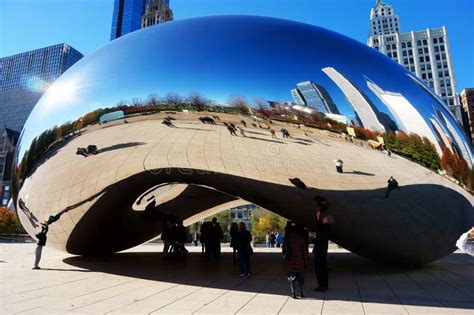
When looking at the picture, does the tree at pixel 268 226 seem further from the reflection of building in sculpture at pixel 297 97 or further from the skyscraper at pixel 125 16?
the skyscraper at pixel 125 16

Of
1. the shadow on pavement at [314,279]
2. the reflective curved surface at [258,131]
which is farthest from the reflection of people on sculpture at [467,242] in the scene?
the reflective curved surface at [258,131]

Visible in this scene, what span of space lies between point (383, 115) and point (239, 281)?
448cm

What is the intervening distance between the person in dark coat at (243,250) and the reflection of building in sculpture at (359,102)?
161 inches

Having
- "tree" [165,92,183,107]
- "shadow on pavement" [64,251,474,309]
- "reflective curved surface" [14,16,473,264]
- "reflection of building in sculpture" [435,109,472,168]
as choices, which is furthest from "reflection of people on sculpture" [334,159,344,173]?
"tree" [165,92,183,107]

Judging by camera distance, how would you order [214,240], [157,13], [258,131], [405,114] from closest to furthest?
1. [258,131]
2. [405,114]
3. [214,240]
4. [157,13]

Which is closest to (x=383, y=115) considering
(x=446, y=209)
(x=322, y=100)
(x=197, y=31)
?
(x=322, y=100)

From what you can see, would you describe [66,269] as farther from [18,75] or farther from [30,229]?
[18,75]

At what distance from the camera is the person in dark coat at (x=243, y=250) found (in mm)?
8172

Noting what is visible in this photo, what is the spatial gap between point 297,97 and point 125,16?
A: 658 ft

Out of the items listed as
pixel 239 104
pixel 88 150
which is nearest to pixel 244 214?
pixel 88 150

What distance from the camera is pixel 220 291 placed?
636cm

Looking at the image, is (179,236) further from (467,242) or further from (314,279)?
(467,242)

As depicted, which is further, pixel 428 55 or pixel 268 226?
pixel 428 55

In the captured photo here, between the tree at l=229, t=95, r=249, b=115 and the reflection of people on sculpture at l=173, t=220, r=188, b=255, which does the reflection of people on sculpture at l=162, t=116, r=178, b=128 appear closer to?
the tree at l=229, t=95, r=249, b=115
